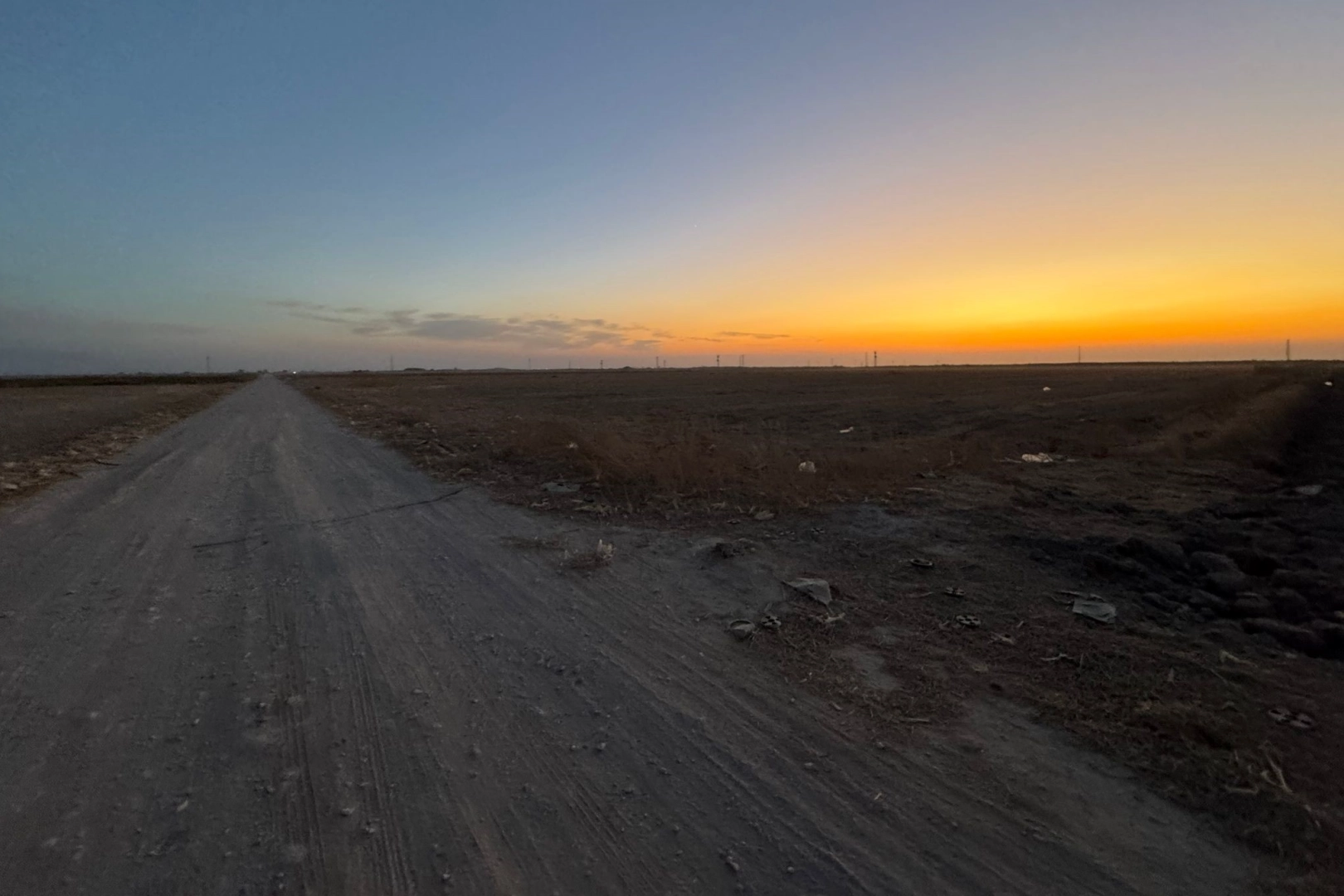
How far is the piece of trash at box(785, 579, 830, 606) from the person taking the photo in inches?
232

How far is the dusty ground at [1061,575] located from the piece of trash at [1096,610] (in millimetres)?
105

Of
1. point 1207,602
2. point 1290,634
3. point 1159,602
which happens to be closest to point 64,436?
point 1159,602

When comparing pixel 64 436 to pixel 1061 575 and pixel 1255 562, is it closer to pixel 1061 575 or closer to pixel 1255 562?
pixel 1061 575

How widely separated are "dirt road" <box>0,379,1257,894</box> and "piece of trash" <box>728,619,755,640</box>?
105 millimetres

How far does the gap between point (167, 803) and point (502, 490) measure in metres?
7.63

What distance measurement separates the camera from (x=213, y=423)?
2431 cm

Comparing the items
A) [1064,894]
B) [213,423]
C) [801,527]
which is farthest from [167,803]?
[213,423]

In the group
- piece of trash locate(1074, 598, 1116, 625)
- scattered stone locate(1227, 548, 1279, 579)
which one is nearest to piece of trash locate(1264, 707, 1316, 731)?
piece of trash locate(1074, 598, 1116, 625)

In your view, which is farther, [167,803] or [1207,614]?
[1207,614]

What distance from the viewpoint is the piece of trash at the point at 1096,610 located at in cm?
552

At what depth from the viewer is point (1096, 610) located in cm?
566

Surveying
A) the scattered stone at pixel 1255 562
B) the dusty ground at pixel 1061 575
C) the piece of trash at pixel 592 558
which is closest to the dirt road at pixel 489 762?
the dusty ground at pixel 1061 575

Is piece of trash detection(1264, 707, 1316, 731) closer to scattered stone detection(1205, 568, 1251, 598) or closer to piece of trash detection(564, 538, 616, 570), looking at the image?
scattered stone detection(1205, 568, 1251, 598)

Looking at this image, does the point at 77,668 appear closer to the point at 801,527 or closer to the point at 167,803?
the point at 167,803
